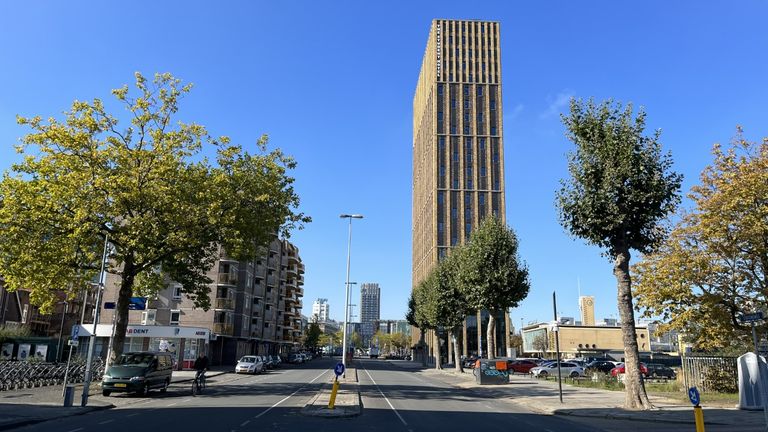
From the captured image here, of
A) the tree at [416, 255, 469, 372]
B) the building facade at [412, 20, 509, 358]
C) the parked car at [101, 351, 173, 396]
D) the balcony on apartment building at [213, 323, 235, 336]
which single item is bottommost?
the parked car at [101, 351, 173, 396]

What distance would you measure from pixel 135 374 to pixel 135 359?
5.09ft

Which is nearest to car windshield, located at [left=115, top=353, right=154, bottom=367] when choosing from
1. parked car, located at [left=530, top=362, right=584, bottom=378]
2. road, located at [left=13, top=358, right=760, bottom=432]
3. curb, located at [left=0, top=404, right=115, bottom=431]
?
road, located at [left=13, top=358, right=760, bottom=432]

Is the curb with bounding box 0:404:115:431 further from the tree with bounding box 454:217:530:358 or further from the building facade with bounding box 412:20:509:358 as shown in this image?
the building facade with bounding box 412:20:509:358

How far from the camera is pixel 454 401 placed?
2328 centimetres

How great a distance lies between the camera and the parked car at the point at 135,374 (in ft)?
73.5

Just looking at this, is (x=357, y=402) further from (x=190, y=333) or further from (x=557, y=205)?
(x=190, y=333)

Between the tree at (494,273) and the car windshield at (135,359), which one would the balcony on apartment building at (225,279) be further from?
the car windshield at (135,359)

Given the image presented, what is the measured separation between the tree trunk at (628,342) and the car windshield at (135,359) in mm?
20452

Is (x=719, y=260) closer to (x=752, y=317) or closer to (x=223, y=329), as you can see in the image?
(x=752, y=317)

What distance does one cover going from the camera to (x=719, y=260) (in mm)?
25312

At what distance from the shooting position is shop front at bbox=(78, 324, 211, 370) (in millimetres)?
47688

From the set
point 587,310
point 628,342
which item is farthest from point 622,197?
point 587,310

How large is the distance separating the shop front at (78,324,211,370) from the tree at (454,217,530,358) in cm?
2564

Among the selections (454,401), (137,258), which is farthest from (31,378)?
(454,401)
